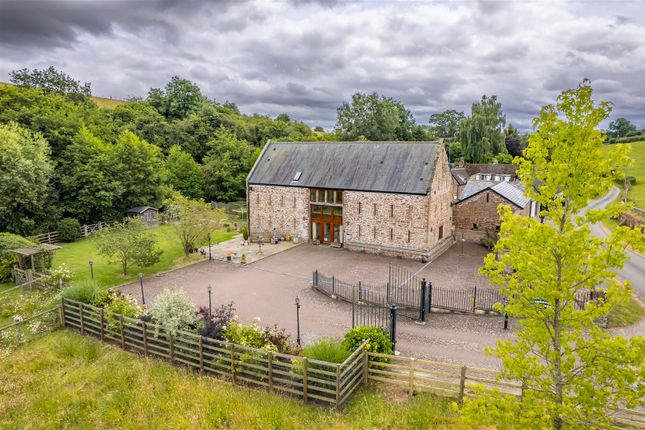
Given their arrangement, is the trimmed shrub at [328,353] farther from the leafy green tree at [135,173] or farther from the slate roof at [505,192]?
the leafy green tree at [135,173]

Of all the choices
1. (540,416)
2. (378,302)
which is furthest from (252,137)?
(540,416)

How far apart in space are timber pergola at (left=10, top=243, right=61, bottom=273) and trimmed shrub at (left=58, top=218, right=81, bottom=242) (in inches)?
417

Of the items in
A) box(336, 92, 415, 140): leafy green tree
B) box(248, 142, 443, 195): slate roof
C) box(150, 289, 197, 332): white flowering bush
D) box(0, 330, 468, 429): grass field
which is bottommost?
box(0, 330, 468, 429): grass field

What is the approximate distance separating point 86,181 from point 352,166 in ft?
79.2

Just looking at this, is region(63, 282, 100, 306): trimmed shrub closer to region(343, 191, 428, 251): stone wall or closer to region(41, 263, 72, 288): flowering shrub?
region(41, 263, 72, 288): flowering shrub

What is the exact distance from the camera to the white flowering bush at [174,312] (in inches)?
541

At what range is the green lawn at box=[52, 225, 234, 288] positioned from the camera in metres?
23.2

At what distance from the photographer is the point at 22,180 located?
96.4 ft

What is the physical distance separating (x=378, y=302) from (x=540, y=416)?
11664 millimetres

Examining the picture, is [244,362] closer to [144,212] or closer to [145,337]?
[145,337]

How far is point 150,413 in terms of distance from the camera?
1124cm

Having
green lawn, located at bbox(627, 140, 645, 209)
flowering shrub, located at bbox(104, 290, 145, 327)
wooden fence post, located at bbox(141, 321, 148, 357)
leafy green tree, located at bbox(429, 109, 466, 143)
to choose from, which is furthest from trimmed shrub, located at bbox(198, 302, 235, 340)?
leafy green tree, located at bbox(429, 109, 466, 143)

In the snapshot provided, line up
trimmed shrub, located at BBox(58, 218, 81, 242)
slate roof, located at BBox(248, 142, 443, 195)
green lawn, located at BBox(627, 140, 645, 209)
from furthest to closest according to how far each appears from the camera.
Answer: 1. green lawn, located at BBox(627, 140, 645, 209)
2. trimmed shrub, located at BBox(58, 218, 81, 242)
3. slate roof, located at BBox(248, 142, 443, 195)

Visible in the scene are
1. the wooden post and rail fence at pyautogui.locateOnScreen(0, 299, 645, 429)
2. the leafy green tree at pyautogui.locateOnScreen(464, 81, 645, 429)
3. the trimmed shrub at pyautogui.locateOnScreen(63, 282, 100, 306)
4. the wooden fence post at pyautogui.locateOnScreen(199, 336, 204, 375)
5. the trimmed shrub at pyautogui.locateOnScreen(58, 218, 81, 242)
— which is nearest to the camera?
the leafy green tree at pyautogui.locateOnScreen(464, 81, 645, 429)
